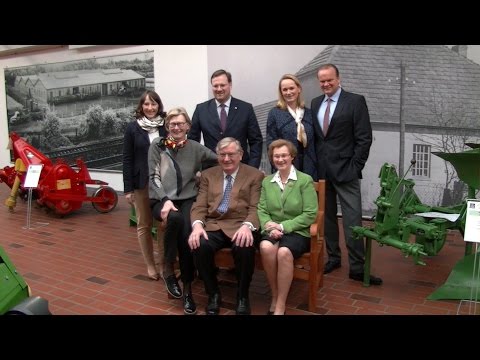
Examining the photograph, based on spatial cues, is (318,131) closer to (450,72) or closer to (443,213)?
(443,213)

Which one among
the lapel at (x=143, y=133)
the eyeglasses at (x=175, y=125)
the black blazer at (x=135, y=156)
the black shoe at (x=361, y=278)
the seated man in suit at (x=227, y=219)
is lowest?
the black shoe at (x=361, y=278)

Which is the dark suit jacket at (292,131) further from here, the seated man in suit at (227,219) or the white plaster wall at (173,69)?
the white plaster wall at (173,69)

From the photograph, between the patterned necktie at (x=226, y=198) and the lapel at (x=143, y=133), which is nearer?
the patterned necktie at (x=226, y=198)

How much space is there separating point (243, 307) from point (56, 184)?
417 cm

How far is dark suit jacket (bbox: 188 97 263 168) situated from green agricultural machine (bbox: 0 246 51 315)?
6.16 feet

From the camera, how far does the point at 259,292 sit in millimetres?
3709

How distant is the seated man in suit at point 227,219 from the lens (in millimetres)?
3156

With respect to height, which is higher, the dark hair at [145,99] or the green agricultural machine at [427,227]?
the dark hair at [145,99]

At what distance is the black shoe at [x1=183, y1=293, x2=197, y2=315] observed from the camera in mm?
3270

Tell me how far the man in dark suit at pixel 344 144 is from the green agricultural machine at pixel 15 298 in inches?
95.4

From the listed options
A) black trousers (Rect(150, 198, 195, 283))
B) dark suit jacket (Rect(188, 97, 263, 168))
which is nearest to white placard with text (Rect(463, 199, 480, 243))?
dark suit jacket (Rect(188, 97, 263, 168))

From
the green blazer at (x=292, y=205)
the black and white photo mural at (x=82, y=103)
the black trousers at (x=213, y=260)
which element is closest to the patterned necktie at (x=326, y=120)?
the green blazer at (x=292, y=205)

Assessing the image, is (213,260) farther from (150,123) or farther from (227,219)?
(150,123)

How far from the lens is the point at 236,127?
3.88m
